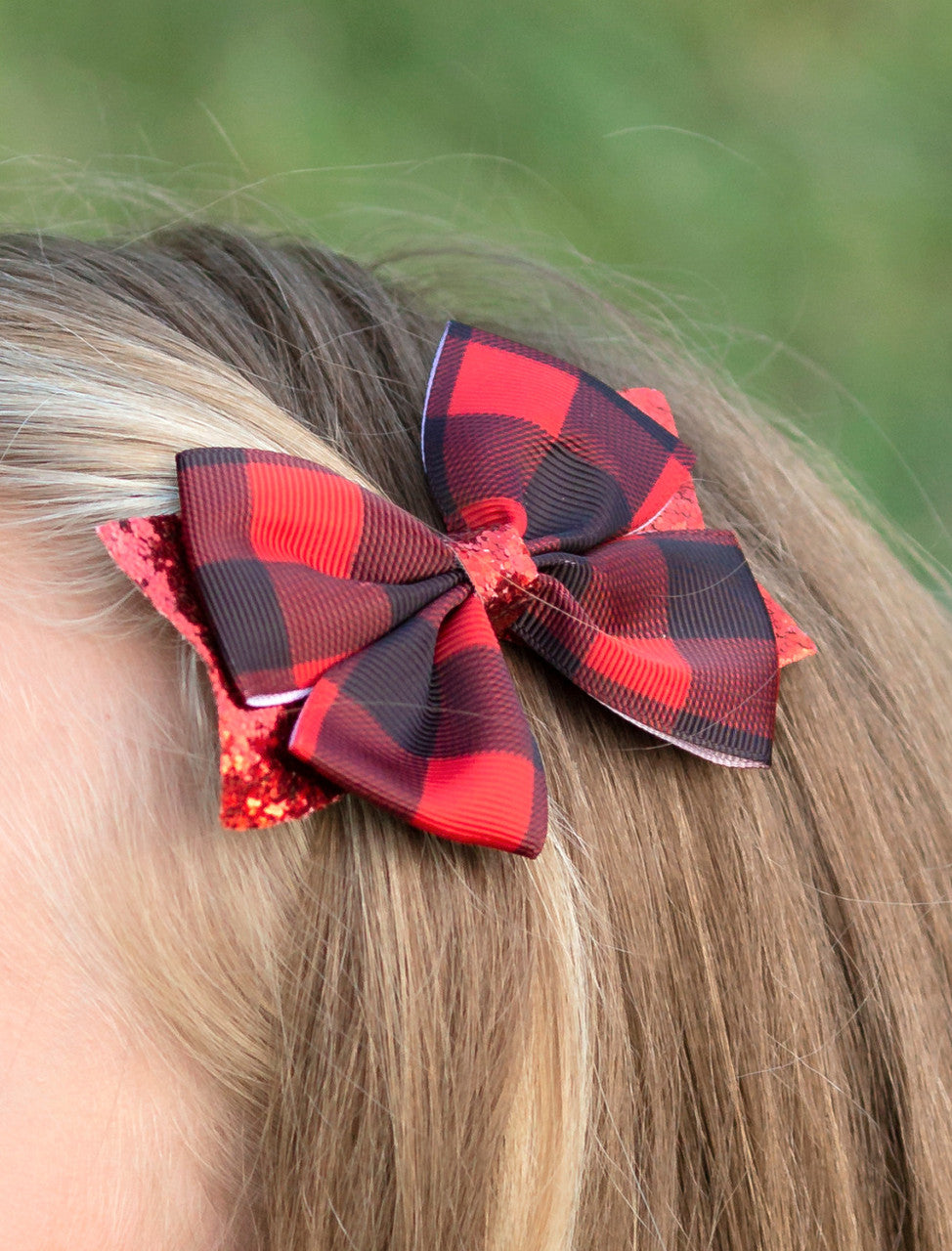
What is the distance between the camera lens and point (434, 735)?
718mm

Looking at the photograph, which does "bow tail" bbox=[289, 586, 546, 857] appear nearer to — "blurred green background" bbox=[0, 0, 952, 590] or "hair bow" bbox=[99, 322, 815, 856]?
"hair bow" bbox=[99, 322, 815, 856]

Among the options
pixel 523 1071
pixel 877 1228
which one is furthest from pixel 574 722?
pixel 877 1228

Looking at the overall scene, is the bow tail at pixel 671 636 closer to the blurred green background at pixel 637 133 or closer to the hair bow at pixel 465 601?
the hair bow at pixel 465 601

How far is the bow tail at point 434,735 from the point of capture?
67 cm

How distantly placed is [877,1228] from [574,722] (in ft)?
1.43

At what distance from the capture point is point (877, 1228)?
887 mm

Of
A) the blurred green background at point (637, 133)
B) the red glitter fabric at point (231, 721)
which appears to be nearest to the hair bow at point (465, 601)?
the red glitter fabric at point (231, 721)

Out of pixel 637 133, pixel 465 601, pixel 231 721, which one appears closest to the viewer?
pixel 231 721

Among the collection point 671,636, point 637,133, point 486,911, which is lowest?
point 637,133

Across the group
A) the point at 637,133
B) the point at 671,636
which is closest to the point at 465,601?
the point at 671,636

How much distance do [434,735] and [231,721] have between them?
12cm

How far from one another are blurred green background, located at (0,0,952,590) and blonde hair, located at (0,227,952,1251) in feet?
4.37

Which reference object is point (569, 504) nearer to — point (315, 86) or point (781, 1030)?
point (781, 1030)

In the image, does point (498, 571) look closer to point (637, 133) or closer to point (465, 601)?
point (465, 601)
